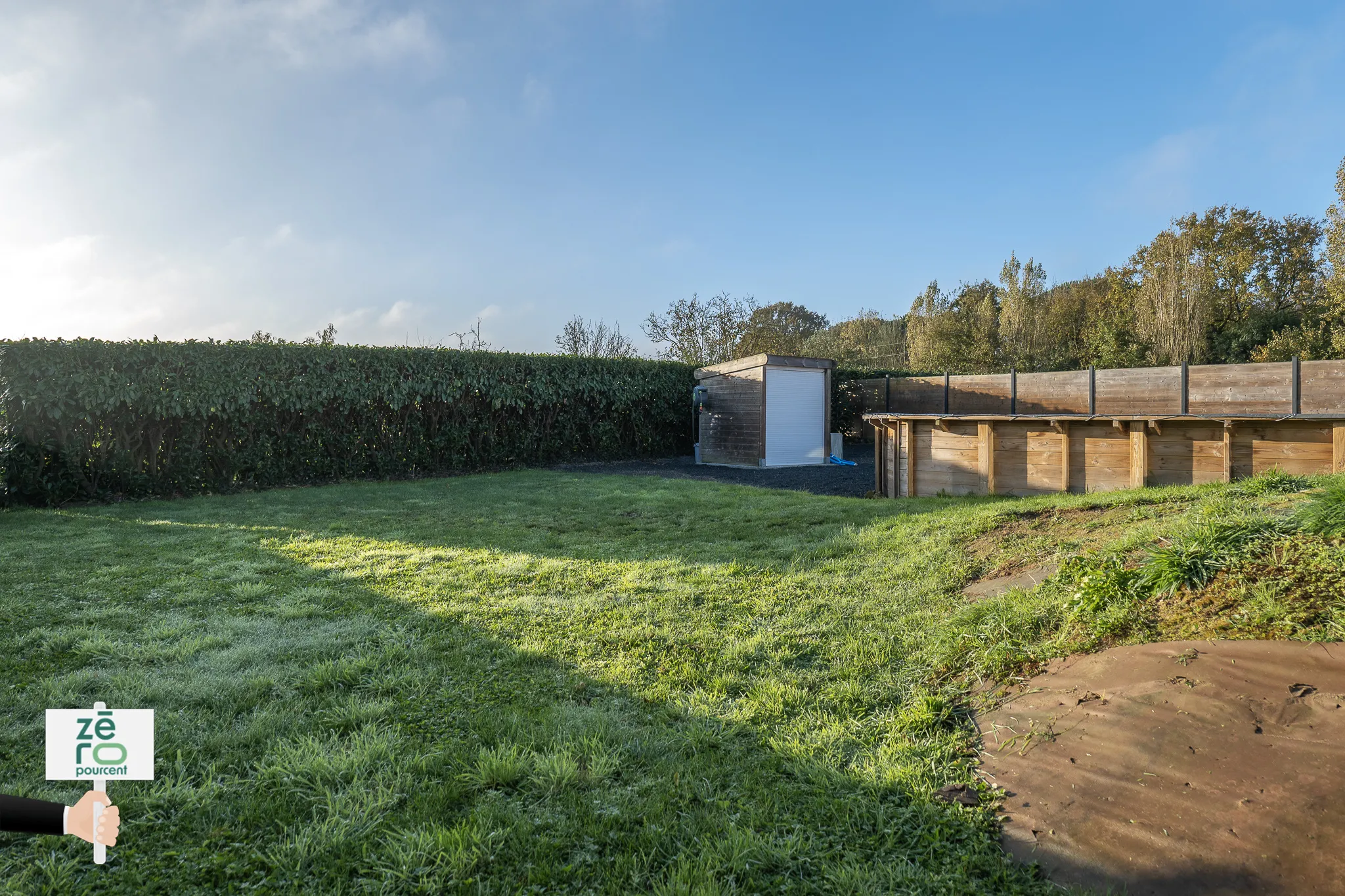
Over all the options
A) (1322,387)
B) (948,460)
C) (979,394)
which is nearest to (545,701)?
(948,460)

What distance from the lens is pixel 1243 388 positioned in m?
12.7

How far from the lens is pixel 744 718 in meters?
2.65

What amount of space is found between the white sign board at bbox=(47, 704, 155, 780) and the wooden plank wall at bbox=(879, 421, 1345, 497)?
8.88m

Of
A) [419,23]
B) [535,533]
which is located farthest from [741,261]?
[535,533]

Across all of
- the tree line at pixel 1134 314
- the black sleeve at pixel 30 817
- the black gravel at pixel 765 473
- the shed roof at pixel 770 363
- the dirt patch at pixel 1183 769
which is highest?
the tree line at pixel 1134 314

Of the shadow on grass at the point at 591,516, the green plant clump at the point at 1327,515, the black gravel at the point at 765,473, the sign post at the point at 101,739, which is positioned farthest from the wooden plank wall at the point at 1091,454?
the sign post at the point at 101,739

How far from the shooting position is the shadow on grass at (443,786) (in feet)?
5.80

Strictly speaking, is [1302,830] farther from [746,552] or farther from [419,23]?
[419,23]

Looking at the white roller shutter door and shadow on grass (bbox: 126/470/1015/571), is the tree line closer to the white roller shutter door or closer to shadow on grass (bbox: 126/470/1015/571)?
the white roller shutter door

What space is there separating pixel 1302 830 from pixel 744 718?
1692 mm

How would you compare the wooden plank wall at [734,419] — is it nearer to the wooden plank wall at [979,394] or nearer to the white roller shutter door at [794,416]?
the white roller shutter door at [794,416]

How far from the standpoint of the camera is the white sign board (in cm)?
145

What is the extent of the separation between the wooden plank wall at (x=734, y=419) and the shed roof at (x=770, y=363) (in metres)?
0.11

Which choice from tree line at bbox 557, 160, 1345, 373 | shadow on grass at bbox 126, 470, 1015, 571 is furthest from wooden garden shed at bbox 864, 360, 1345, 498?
tree line at bbox 557, 160, 1345, 373
